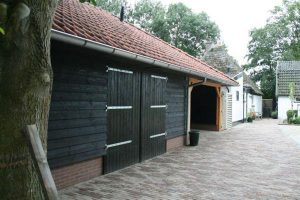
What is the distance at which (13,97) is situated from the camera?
2908mm

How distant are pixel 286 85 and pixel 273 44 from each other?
12.9 meters

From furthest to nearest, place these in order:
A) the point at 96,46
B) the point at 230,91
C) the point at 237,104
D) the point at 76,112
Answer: the point at 237,104 → the point at 230,91 → the point at 76,112 → the point at 96,46

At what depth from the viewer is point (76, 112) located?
6.82m

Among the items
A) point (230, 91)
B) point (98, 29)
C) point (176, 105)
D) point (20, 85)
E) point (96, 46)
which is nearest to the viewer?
point (20, 85)

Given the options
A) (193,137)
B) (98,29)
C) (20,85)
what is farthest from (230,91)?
(20,85)

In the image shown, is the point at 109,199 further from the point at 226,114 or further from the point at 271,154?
the point at 226,114

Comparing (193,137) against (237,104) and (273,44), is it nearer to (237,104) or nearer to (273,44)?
(237,104)

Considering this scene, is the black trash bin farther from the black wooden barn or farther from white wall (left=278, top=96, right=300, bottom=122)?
white wall (left=278, top=96, right=300, bottom=122)

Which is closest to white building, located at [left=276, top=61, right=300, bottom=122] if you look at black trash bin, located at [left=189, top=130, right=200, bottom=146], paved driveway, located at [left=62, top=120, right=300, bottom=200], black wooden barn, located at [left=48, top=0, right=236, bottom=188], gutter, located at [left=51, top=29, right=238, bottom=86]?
black trash bin, located at [left=189, top=130, right=200, bottom=146]

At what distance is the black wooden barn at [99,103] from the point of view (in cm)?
631

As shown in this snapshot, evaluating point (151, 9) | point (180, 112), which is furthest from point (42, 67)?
point (151, 9)

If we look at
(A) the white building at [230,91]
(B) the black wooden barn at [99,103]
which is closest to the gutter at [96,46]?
(B) the black wooden barn at [99,103]

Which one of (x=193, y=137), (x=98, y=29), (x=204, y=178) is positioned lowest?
(x=204, y=178)

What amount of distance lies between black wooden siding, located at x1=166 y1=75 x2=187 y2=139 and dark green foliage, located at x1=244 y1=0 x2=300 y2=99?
103 feet
